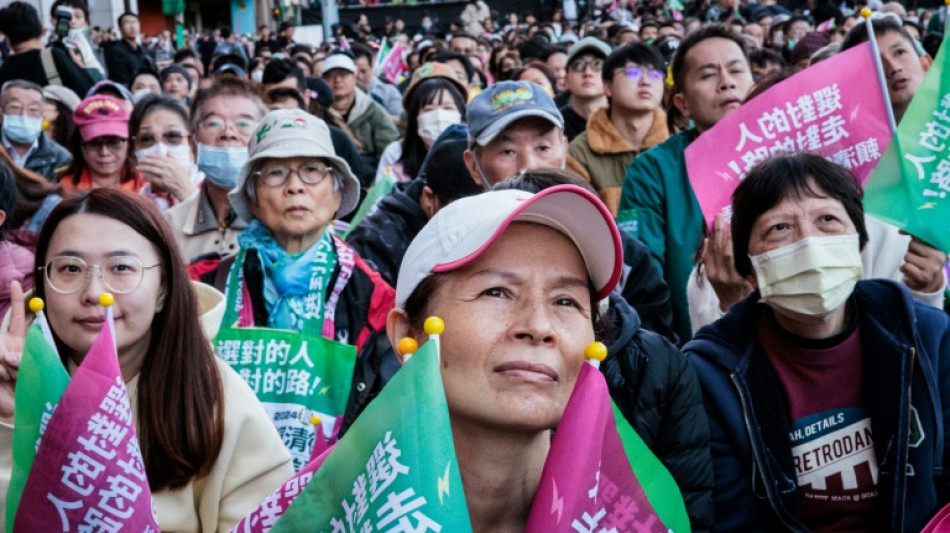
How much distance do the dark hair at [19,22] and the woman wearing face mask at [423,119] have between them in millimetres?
3531

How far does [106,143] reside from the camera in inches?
262

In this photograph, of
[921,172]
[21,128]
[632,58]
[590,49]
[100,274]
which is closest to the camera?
[100,274]

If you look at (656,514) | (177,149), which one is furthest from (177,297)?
(177,149)

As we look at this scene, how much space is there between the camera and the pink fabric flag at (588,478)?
2.04 m

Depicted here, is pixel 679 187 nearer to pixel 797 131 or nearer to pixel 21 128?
pixel 797 131

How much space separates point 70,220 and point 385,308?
1.35 metres

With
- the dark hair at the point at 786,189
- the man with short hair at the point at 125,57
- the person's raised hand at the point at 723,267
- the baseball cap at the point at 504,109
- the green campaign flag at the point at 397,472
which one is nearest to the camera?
the green campaign flag at the point at 397,472

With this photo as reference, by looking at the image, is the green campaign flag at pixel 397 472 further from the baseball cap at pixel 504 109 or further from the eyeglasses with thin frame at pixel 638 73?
the eyeglasses with thin frame at pixel 638 73

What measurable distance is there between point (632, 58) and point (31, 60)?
5.44 metres

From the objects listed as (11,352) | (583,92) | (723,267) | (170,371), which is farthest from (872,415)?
(583,92)

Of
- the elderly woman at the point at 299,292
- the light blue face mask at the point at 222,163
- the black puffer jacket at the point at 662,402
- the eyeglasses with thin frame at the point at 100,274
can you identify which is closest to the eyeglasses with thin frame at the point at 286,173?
the elderly woman at the point at 299,292

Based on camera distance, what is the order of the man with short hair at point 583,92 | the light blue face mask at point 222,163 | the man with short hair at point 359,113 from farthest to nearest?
the man with short hair at point 359,113 < the man with short hair at point 583,92 < the light blue face mask at point 222,163

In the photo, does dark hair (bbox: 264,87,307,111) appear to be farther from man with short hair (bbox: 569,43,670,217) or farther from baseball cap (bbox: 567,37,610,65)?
man with short hair (bbox: 569,43,670,217)

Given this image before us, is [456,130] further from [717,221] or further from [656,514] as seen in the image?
[656,514]
